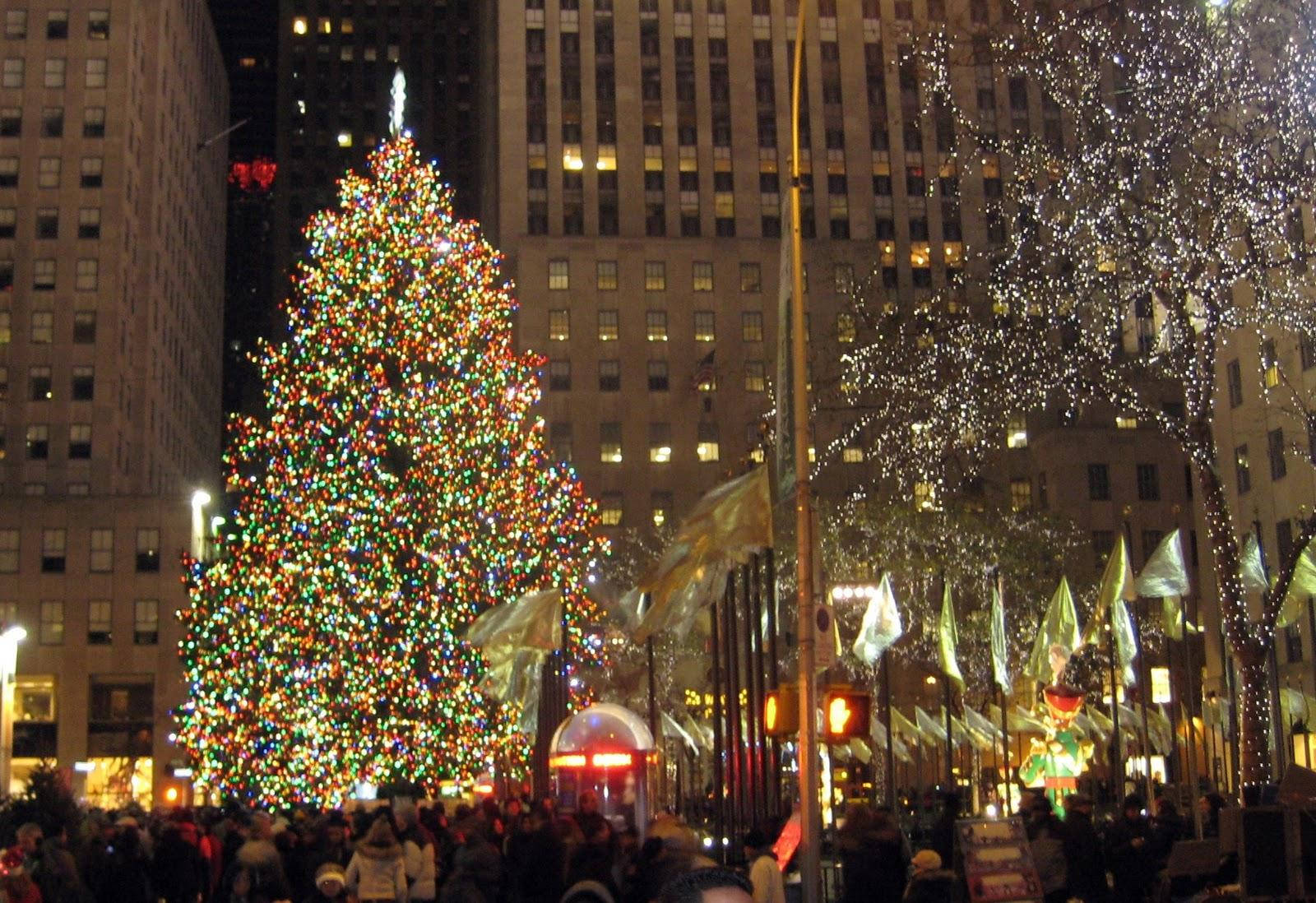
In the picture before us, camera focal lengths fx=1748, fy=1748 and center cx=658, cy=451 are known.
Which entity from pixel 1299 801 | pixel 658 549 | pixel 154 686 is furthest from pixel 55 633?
pixel 1299 801

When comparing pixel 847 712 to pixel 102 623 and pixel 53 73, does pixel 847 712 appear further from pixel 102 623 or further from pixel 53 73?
pixel 53 73

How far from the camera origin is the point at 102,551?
287 ft

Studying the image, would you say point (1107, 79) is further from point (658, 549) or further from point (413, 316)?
point (413, 316)

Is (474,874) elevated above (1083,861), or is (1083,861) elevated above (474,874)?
(474,874)

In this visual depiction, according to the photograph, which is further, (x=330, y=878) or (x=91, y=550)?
(x=91, y=550)

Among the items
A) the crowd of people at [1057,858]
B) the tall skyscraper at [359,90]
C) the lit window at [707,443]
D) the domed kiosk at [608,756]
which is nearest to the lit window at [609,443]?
the lit window at [707,443]

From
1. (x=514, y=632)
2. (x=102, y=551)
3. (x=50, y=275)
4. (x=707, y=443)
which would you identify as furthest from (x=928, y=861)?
(x=707, y=443)

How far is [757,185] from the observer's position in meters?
105

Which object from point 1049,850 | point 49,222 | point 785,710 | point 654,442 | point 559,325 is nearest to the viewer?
point 1049,850

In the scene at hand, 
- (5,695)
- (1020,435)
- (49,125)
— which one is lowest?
(5,695)

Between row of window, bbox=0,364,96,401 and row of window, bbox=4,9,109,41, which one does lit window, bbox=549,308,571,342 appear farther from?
row of window, bbox=4,9,109,41

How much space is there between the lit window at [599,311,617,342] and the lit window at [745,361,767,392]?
804 cm

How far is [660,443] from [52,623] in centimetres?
3486

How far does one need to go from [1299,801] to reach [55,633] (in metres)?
79.4
